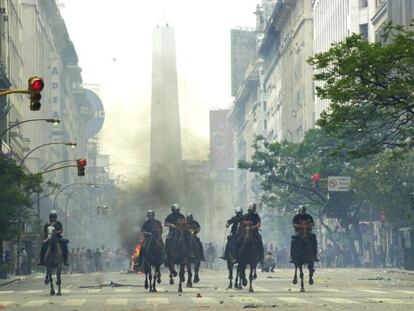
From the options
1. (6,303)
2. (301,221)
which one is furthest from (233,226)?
(6,303)

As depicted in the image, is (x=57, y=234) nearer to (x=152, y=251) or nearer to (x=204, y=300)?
(x=152, y=251)

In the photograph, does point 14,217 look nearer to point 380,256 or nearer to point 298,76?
point 380,256

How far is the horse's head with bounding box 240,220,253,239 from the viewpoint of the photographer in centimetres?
3881

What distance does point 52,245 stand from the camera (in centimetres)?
3972

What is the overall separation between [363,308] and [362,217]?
243 feet

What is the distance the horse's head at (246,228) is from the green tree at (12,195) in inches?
1453

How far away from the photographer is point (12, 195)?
74.6 metres

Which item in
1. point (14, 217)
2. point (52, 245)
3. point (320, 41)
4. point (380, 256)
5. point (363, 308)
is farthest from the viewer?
point (320, 41)

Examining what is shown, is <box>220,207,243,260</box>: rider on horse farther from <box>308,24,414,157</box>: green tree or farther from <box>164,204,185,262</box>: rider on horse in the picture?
<box>308,24,414,157</box>: green tree

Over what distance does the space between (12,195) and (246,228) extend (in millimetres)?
37476

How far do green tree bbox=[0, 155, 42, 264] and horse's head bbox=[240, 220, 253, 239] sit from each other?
121 ft

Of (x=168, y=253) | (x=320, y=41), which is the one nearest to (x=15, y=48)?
(x=320, y=41)

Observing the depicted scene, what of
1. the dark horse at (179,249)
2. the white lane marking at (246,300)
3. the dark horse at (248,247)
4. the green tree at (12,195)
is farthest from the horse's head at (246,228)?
the green tree at (12,195)

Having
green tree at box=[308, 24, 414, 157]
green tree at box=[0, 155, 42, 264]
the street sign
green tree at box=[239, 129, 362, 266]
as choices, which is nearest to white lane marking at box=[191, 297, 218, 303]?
green tree at box=[308, 24, 414, 157]
